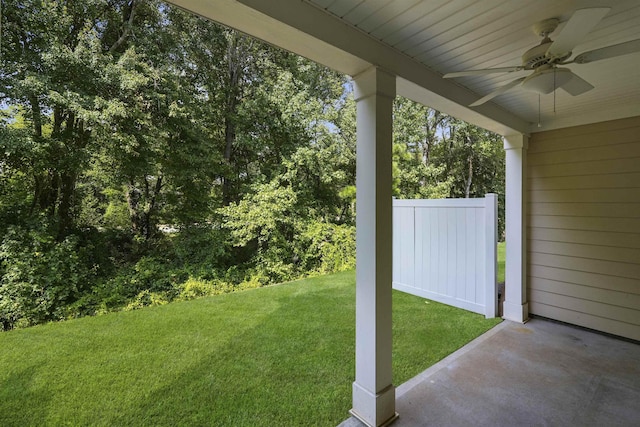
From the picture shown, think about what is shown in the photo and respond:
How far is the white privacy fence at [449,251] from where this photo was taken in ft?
10.8

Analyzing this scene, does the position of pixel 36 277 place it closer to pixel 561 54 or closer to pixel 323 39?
pixel 323 39

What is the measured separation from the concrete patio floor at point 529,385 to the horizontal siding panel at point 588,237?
3.04 ft

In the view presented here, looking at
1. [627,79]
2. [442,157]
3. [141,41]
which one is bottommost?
[627,79]

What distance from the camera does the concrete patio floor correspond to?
1829 mm

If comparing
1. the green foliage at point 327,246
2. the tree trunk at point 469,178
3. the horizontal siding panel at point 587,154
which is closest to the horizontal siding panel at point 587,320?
the horizontal siding panel at point 587,154

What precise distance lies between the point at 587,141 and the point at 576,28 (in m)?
2.43

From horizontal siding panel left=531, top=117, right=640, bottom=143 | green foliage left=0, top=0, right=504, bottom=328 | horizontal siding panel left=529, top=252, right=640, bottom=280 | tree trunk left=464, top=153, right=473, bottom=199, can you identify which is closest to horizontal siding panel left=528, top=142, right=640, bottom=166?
horizontal siding panel left=531, top=117, right=640, bottom=143

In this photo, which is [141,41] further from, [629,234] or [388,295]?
[629,234]

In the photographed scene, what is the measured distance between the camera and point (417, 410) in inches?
73.9

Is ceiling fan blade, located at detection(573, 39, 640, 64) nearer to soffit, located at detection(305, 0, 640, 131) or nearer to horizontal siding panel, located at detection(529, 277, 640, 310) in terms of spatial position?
soffit, located at detection(305, 0, 640, 131)

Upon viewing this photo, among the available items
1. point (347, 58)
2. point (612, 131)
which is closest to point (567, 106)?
point (612, 131)

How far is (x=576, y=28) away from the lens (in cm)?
124

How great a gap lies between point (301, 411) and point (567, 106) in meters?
3.47

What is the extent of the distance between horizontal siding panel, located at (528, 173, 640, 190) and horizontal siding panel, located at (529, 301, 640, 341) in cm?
131
